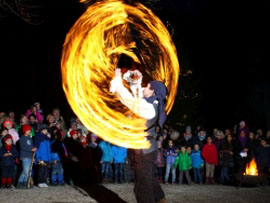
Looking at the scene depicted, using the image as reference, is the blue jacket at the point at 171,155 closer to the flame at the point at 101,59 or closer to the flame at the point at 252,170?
the flame at the point at 252,170

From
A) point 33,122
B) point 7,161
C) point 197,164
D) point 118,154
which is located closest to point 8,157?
point 7,161

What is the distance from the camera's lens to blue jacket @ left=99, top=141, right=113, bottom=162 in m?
14.6

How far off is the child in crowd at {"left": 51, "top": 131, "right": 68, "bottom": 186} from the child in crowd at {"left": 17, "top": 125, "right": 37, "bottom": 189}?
0.79 metres

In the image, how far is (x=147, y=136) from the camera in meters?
8.05

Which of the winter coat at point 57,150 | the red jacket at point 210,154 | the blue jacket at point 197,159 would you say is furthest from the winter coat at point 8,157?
the red jacket at point 210,154

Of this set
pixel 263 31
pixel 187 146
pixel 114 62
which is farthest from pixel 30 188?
pixel 263 31

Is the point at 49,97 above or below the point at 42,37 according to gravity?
below

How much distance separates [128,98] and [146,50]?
8909 mm

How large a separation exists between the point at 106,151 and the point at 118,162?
1.72 feet

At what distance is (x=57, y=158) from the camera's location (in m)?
13.9

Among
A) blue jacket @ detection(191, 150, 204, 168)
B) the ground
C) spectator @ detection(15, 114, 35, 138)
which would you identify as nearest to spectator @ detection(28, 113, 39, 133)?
spectator @ detection(15, 114, 35, 138)

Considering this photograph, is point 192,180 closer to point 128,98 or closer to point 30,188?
point 30,188

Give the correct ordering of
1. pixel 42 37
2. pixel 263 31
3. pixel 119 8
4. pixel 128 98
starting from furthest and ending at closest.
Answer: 1. pixel 263 31
2. pixel 42 37
3. pixel 119 8
4. pixel 128 98

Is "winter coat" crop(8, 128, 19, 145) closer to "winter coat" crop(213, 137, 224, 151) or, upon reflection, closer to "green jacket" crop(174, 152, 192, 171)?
"green jacket" crop(174, 152, 192, 171)
